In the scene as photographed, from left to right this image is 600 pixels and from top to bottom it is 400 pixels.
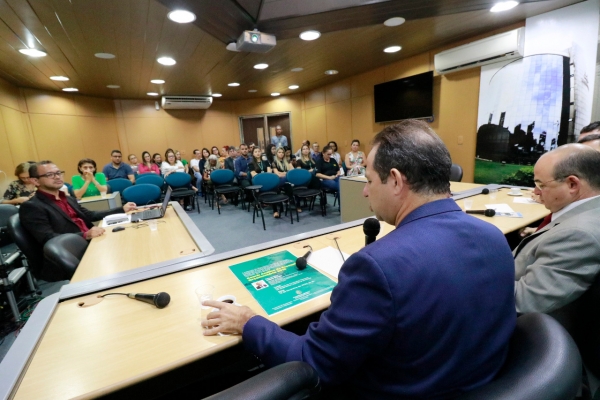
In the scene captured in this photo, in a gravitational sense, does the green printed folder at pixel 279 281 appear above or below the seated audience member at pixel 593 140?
below

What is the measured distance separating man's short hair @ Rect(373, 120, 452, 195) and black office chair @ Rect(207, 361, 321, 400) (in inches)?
21.9

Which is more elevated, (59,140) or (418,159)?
(59,140)

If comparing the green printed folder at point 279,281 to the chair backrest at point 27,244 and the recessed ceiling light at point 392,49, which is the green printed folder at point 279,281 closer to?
the chair backrest at point 27,244

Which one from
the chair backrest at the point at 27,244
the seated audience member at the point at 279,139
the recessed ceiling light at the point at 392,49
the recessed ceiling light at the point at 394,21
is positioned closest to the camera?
the chair backrest at the point at 27,244

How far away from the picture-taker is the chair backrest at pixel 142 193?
430 centimetres

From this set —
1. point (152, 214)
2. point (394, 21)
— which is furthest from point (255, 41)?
point (152, 214)

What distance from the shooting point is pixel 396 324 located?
2.05ft

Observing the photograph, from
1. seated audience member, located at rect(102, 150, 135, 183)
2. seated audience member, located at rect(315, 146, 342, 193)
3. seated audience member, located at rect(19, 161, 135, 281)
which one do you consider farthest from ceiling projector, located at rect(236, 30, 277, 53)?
seated audience member, located at rect(102, 150, 135, 183)

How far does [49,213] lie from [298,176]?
372cm

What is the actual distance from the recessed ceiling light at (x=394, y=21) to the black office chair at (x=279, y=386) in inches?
166

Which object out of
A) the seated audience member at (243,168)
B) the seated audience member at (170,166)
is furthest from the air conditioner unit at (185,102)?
the seated audience member at (243,168)

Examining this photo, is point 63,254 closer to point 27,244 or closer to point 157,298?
point 27,244

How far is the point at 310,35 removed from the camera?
12.8ft

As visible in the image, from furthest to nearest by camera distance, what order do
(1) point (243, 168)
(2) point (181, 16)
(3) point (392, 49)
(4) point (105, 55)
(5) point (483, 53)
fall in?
(1) point (243, 168) → (3) point (392, 49) → (5) point (483, 53) → (4) point (105, 55) → (2) point (181, 16)
